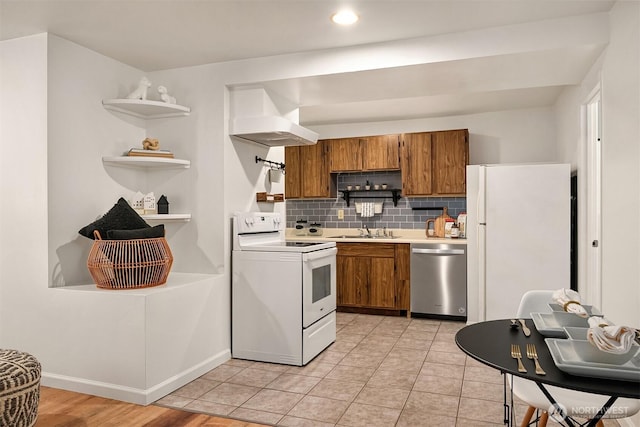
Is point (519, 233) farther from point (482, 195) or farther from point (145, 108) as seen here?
point (145, 108)

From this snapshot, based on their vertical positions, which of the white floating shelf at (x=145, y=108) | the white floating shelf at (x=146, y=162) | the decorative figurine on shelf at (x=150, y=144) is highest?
the white floating shelf at (x=145, y=108)

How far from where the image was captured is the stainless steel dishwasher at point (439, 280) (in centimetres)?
484

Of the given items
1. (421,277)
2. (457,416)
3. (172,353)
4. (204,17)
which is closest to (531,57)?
(204,17)

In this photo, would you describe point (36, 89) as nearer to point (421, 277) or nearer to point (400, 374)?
point (400, 374)

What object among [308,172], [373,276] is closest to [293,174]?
[308,172]

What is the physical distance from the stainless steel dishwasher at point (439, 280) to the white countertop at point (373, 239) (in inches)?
3.7

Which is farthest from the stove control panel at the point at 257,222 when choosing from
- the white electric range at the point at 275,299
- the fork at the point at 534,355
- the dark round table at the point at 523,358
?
the fork at the point at 534,355

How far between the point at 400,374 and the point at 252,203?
1869mm

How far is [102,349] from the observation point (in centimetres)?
288

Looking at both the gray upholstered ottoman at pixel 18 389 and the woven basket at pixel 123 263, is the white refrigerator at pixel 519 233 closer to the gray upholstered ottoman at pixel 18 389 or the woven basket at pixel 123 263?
the woven basket at pixel 123 263

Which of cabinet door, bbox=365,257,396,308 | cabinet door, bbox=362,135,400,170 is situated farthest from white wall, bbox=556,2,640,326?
cabinet door, bbox=362,135,400,170

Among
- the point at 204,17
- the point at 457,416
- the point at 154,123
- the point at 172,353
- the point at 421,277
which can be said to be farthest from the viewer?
the point at 421,277

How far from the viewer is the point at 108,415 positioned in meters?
2.62

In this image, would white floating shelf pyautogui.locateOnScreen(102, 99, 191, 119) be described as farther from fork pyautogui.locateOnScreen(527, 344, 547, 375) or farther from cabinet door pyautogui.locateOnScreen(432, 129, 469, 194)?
fork pyautogui.locateOnScreen(527, 344, 547, 375)
